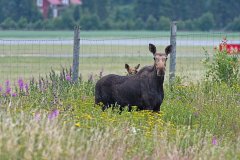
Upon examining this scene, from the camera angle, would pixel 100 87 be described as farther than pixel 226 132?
Yes

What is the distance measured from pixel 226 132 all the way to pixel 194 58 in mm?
24717

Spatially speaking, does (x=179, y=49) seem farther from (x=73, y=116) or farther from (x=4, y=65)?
(x=73, y=116)

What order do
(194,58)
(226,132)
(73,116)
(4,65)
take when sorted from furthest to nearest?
(194,58)
(4,65)
(226,132)
(73,116)

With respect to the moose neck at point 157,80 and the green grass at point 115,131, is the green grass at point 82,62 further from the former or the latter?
the green grass at point 115,131

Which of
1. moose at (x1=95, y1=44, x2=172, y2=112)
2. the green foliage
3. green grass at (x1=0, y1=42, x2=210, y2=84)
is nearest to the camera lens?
moose at (x1=95, y1=44, x2=172, y2=112)

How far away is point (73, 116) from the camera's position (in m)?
12.6

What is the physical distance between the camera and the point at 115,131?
1142 centimetres

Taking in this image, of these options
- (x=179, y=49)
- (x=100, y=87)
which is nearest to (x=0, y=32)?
(x=179, y=49)

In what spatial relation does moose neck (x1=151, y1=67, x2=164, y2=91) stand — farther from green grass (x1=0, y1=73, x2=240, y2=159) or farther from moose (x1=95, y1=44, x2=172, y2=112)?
green grass (x1=0, y1=73, x2=240, y2=159)

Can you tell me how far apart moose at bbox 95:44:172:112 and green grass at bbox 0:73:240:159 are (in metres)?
0.37

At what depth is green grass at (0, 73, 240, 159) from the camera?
33.0 feet

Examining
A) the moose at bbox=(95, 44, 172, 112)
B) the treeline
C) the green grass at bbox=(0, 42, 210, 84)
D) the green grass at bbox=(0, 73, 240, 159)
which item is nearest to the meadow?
the green grass at bbox=(0, 73, 240, 159)

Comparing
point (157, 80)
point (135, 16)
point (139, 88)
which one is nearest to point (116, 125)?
point (157, 80)

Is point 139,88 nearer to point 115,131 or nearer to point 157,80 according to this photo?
point 157,80
